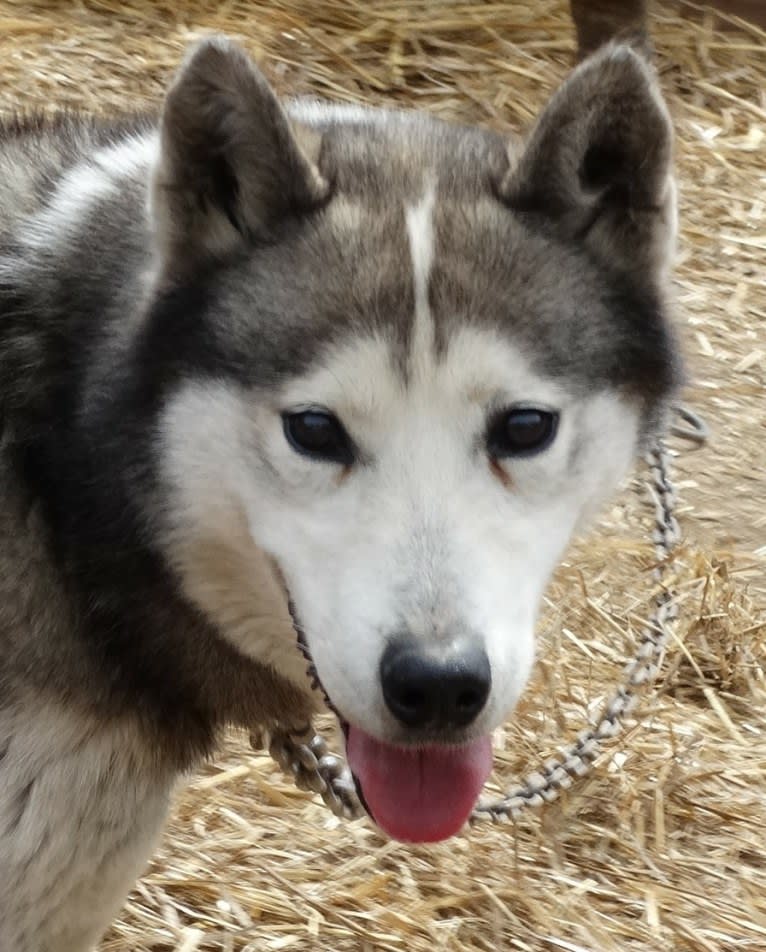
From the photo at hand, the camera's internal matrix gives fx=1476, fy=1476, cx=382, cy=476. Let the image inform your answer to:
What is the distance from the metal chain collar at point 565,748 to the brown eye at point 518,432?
0.50 m

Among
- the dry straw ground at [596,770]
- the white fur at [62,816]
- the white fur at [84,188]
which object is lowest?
the dry straw ground at [596,770]

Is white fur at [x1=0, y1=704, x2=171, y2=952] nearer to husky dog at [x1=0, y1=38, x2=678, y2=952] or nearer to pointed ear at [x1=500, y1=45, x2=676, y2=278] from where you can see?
husky dog at [x1=0, y1=38, x2=678, y2=952]

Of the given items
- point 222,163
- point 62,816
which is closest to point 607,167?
point 222,163

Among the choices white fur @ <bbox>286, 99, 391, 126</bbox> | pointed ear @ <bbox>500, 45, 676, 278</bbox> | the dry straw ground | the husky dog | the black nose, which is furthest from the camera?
the dry straw ground

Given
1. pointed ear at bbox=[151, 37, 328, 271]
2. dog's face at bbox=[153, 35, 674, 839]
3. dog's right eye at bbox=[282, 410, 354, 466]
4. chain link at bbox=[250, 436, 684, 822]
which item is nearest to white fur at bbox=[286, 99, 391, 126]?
dog's face at bbox=[153, 35, 674, 839]

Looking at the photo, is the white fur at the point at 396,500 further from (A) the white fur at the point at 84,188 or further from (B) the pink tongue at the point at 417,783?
(A) the white fur at the point at 84,188

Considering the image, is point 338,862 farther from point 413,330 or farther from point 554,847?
point 413,330

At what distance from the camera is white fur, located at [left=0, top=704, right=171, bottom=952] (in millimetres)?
2373

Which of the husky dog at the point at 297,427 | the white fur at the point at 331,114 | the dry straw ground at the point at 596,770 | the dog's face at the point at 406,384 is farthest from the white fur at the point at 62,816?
the white fur at the point at 331,114

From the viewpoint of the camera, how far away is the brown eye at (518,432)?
6.89ft

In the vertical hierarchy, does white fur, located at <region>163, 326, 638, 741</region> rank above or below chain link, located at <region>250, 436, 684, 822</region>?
above

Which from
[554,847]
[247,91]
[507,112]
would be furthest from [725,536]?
[247,91]

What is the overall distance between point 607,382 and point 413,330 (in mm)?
→ 348

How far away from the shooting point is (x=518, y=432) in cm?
212
